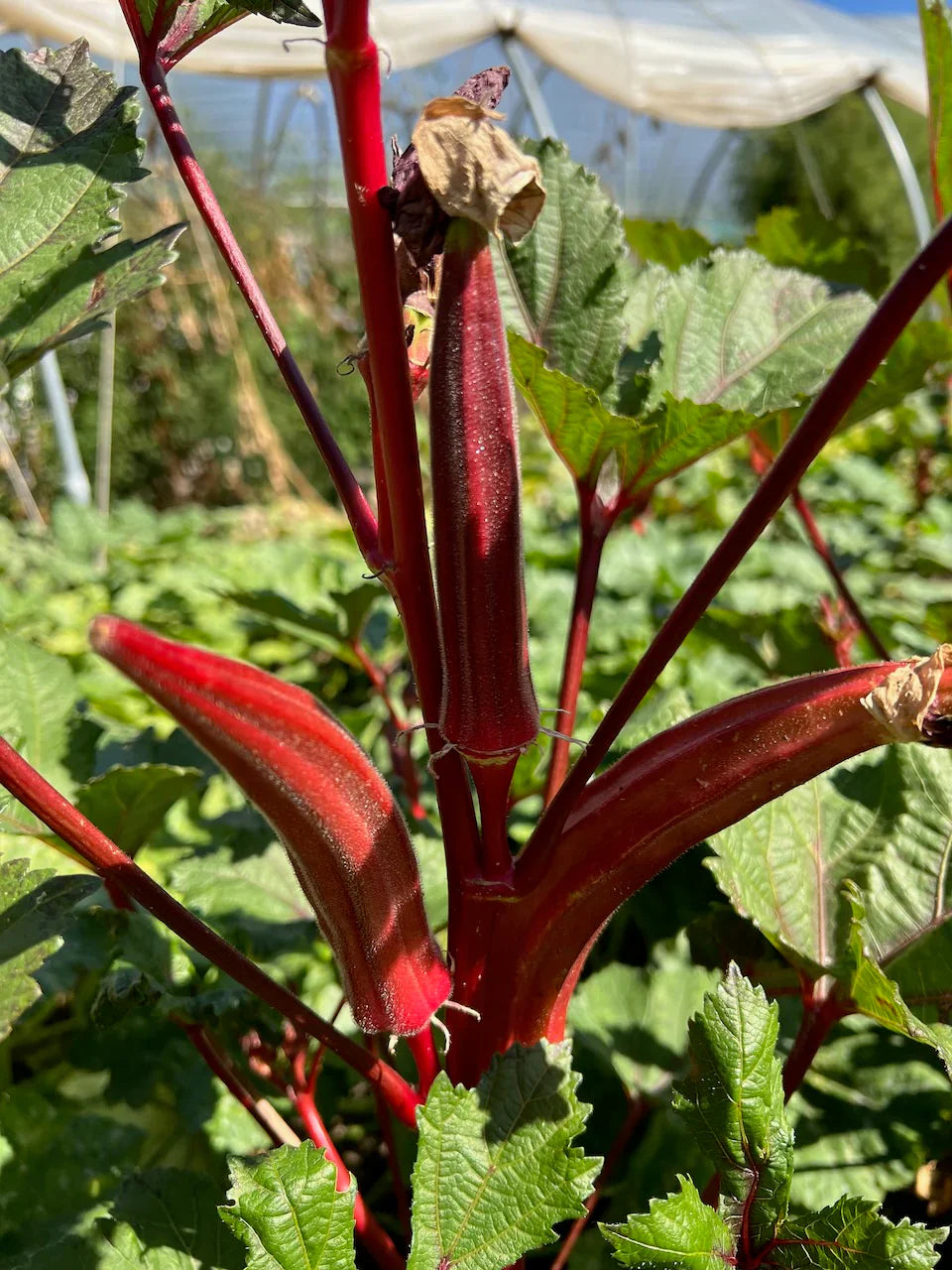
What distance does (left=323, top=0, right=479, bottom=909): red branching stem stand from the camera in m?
0.43

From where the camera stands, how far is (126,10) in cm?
57

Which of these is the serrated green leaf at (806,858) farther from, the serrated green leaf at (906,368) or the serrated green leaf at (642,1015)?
the serrated green leaf at (906,368)

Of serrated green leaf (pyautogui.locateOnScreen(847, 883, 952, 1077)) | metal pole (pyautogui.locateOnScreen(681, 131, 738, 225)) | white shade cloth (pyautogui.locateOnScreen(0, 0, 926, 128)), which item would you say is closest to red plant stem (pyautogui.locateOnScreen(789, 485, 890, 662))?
serrated green leaf (pyautogui.locateOnScreen(847, 883, 952, 1077))

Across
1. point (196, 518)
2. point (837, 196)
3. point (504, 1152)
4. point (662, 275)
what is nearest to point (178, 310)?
point (196, 518)

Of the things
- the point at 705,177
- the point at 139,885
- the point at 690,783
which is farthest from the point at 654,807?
the point at 705,177

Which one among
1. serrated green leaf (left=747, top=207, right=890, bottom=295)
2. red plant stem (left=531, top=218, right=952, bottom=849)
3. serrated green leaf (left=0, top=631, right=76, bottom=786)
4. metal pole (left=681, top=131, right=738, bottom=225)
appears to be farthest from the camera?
metal pole (left=681, top=131, right=738, bottom=225)

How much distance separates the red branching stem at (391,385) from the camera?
0.43 m

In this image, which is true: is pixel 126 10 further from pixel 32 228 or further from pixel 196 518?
pixel 196 518

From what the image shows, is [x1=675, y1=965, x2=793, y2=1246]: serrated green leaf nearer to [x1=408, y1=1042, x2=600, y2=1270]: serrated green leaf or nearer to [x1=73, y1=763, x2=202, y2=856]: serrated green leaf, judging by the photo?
[x1=408, y1=1042, x2=600, y2=1270]: serrated green leaf

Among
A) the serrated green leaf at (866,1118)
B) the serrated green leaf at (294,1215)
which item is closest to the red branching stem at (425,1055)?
the serrated green leaf at (294,1215)

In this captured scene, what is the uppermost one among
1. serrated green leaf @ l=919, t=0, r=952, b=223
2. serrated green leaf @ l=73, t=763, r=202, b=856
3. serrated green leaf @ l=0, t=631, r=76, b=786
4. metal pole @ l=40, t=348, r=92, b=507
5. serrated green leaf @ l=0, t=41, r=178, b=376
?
metal pole @ l=40, t=348, r=92, b=507

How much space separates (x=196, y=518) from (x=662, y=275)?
3.50 meters

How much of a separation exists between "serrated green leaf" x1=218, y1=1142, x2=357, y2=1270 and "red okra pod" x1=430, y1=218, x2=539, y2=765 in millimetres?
227

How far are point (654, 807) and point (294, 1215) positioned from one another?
272 millimetres
